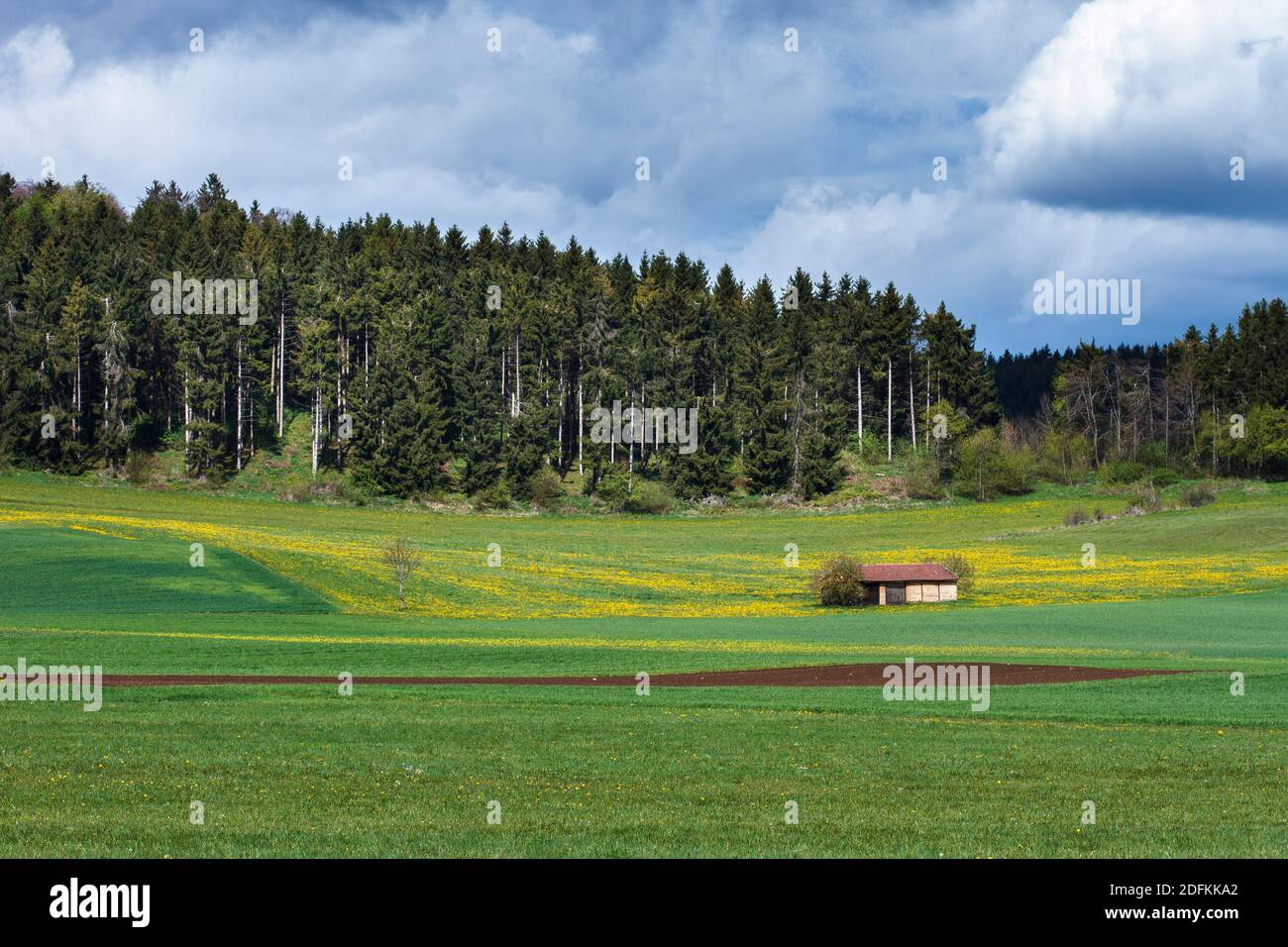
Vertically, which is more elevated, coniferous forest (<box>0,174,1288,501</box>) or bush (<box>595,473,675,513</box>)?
coniferous forest (<box>0,174,1288,501</box>)

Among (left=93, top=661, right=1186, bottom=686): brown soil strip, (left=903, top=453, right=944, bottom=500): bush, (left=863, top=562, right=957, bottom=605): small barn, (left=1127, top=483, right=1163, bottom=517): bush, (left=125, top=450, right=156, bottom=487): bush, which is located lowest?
(left=863, top=562, right=957, bottom=605): small barn

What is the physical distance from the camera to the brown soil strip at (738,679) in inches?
1230

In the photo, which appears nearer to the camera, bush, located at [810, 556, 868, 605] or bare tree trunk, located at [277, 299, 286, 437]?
bush, located at [810, 556, 868, 605]

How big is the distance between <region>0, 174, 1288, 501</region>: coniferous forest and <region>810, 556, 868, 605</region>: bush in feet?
152

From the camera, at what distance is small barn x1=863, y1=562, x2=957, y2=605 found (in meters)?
65.8

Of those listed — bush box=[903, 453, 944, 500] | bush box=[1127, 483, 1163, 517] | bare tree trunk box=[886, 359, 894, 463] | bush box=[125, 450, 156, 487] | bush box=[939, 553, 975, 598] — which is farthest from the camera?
bare tree trunk box=[886, 359, 894, 463]

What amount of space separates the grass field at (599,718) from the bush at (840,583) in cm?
186

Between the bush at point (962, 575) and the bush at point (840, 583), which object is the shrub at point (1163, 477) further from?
the bush at point (840, 583)

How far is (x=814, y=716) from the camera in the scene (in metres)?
26.2

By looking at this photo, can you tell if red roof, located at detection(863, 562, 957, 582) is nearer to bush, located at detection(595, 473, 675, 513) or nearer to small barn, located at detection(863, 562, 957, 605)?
small barn, located at detection(863, 562, 957, 605)

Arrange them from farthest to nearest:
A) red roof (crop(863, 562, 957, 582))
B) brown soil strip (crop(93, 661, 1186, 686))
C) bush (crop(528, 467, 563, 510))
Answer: bush (crop(528, 467, 563, 510)) → red roof (crop(863, 562, 957, 582)) → brown soil strip (crop(93, 661, 1186, 686))

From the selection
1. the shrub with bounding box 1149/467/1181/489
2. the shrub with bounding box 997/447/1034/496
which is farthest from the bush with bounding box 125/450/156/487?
the shrub with bounding box 1149/467/1181/489

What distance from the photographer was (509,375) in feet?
424

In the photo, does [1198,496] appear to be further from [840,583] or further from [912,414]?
[840,583]
